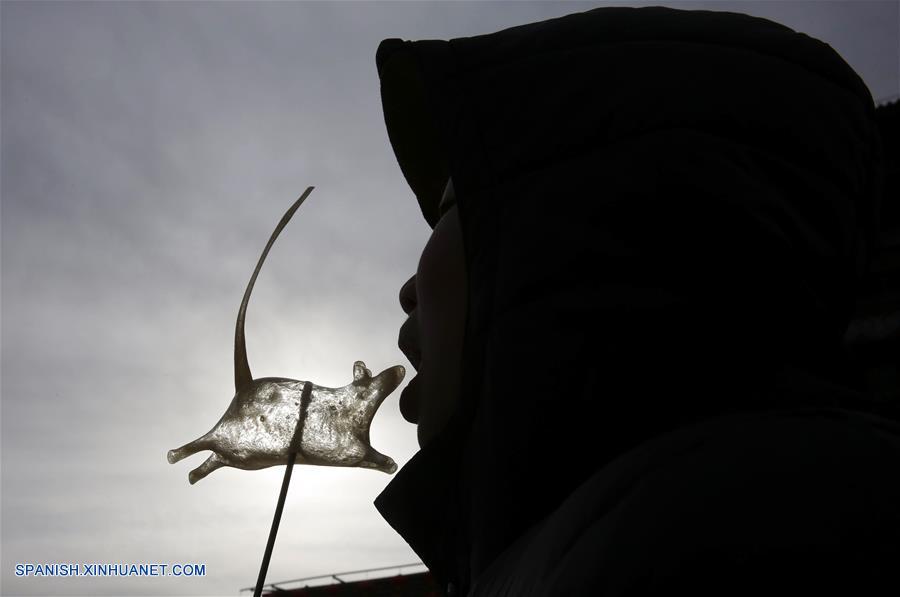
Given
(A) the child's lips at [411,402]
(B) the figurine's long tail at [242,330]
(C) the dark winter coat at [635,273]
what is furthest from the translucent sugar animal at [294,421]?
(C) the dark winter coat at [635,273]

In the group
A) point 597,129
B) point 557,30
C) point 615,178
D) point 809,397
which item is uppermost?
point 557,30

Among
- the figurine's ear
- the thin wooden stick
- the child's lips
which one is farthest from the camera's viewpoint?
the figurine's ear

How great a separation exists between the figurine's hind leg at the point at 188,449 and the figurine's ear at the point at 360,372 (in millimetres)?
503

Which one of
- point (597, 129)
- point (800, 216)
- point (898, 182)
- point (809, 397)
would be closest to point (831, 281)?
point (800, 216)

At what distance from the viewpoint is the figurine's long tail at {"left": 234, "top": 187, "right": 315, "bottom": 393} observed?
2182mm

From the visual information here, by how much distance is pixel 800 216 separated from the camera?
104 cm

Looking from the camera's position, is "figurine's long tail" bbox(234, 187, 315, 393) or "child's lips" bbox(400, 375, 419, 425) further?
"figurine's long tail" bbox(234, 187, 315, 393)

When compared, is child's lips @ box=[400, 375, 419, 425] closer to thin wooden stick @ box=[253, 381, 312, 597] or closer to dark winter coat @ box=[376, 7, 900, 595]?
dark winter coat @ box=[376, 7, 900, 595]

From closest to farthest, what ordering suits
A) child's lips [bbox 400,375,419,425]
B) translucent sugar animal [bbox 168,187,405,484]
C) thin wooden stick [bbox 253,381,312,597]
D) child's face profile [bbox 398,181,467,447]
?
child's face profile [bbox 398,181,467,447]
child's lips [bbox 400,375,419,425]
thin wooden stick [bbox 253,381,312,597]
translucent sugar animal [bbox 168,187,405,484]

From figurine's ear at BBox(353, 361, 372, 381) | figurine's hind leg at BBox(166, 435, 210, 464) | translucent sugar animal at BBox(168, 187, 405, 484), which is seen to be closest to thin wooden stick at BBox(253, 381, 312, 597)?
translucent sugar animal at BBox(168, 187, 405, 484)

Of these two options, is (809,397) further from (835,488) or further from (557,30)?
(557,30)

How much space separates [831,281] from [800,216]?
107 mm

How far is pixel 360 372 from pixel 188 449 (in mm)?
615

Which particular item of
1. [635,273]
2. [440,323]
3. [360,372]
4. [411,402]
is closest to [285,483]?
[360,372]
